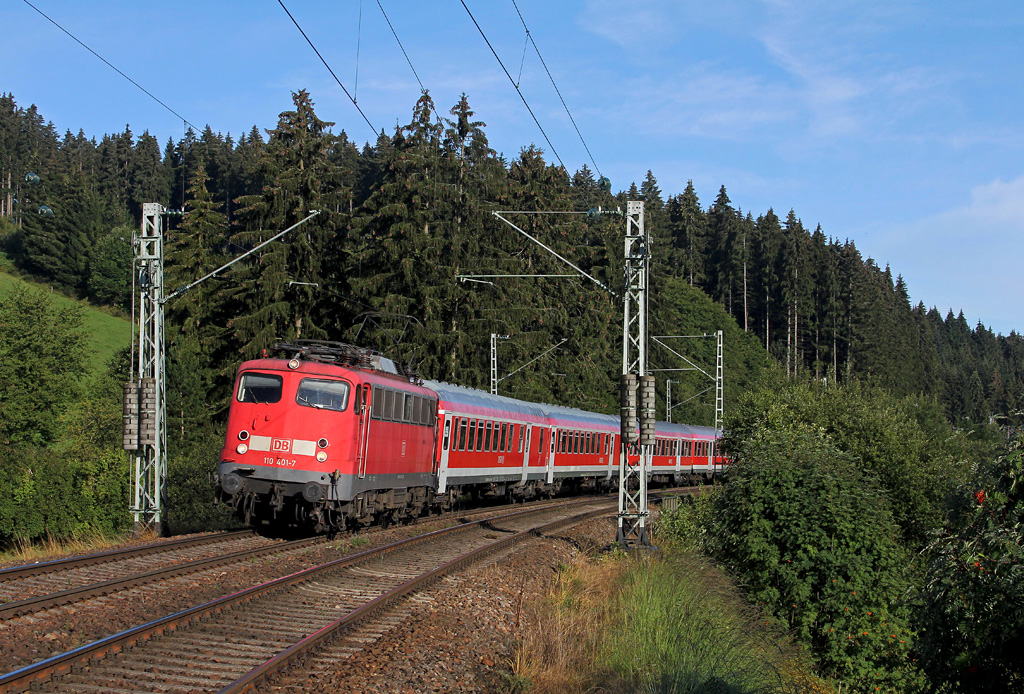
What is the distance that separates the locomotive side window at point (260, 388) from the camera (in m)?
16.3

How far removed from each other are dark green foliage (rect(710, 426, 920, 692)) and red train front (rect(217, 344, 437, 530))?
22.3 feet

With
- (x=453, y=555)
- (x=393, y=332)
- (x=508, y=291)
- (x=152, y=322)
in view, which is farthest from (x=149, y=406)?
→ (x=508, y=291)

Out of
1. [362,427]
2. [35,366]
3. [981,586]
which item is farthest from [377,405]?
[35,366]

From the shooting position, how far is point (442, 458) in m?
23.1

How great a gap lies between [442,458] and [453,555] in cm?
732

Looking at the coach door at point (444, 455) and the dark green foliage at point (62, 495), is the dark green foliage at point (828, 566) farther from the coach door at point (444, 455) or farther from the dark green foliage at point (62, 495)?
the dark green foliage at point (62, 495)

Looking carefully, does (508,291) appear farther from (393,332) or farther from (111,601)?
(111,601)

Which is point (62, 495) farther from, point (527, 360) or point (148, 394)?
point (527, 360)

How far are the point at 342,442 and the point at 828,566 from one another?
8320mm

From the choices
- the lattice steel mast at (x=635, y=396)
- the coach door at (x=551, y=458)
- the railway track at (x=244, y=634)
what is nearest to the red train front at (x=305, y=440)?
the railway track at (x=244, y=634)

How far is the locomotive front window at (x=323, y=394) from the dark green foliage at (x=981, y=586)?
10.1 m

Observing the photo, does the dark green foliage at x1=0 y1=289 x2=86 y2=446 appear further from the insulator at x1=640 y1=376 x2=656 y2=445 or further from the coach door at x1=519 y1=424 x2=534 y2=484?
the insulator at x1=640 y1=376 x2=656 y2=445

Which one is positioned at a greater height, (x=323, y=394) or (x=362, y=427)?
(x=323, y=394)

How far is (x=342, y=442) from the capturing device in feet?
52.8
